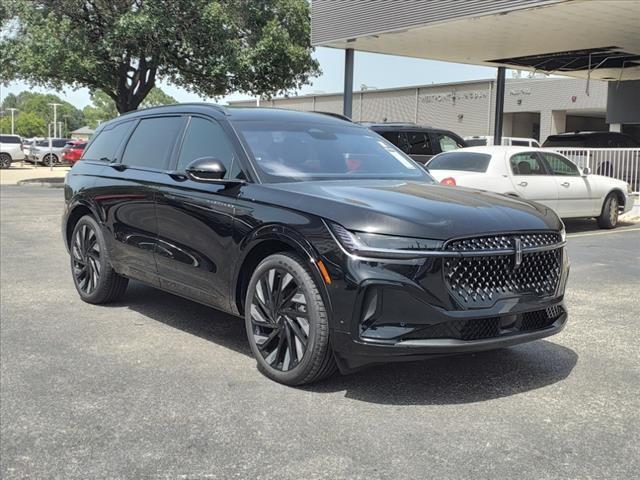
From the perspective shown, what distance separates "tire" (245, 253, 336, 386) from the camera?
4043 millimetres

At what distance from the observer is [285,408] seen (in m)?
3.91

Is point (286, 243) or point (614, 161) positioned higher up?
point (614, 161)

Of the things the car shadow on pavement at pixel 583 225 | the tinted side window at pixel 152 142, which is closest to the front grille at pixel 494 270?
the tinted side window at pixel 152 142

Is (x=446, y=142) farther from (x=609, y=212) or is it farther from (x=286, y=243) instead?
(x=286, y=243)

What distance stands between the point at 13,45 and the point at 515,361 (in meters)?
24.2

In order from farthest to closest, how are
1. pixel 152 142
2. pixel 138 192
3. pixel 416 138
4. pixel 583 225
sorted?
pixel 416 138
pixel 583 225
pixel 152 142
pixel 138 192

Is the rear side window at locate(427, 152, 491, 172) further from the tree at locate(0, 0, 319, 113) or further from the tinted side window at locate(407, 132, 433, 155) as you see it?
the tree at locate(0, 0, 319, 113)

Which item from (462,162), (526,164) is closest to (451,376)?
(462,162)

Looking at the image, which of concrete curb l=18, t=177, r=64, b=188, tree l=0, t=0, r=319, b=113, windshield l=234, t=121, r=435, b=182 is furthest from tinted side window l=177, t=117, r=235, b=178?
concrete curb l=18, t=177, r=64, b=188

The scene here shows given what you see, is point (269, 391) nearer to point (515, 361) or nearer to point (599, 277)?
point (515, 361)

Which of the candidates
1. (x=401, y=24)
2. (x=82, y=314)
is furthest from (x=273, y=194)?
(x=401, y=24)

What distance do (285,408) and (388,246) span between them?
107 centimetres

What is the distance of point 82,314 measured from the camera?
6129 mm

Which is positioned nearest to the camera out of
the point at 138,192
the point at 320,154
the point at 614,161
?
the point at 320,154
